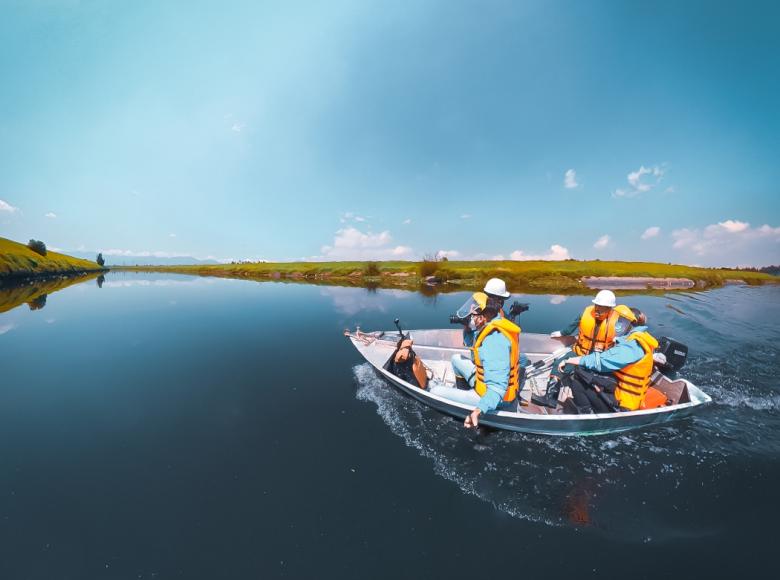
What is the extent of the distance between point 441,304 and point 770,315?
2480cm

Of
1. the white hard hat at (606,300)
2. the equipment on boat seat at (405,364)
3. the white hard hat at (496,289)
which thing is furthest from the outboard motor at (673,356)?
the equipment on boat seat at (405,364)

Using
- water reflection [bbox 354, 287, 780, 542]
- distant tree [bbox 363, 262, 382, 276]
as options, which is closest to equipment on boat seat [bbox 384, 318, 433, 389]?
water reflection [bbox 354, 287, 780, 542]

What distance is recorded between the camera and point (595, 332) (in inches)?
287

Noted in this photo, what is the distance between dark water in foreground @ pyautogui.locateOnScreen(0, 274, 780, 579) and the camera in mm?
3951

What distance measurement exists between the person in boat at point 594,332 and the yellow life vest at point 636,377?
1.15 meters

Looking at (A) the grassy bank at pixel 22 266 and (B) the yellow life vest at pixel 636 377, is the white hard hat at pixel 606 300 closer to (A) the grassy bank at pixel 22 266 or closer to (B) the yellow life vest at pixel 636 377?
(B) the yellow life vest at pixel 636 377

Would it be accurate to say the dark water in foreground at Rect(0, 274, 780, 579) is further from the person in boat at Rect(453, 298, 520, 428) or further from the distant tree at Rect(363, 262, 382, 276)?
the distant tree at Rect(363, 262, 382, 276)

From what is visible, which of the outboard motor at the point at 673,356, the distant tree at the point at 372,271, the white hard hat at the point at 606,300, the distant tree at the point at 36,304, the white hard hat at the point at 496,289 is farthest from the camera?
the distant tree at the point at 372,271

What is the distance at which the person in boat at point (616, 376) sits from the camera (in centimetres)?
559

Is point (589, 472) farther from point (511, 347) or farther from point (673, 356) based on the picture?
point (673, 356)

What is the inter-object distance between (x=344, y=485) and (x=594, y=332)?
710cm

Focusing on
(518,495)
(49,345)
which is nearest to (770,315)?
(518,495)

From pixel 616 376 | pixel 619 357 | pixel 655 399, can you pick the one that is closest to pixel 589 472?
pixel 616 376

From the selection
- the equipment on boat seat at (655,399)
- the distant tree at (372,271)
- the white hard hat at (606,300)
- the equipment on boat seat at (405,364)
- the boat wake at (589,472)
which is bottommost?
the boat wake at (589,472)
